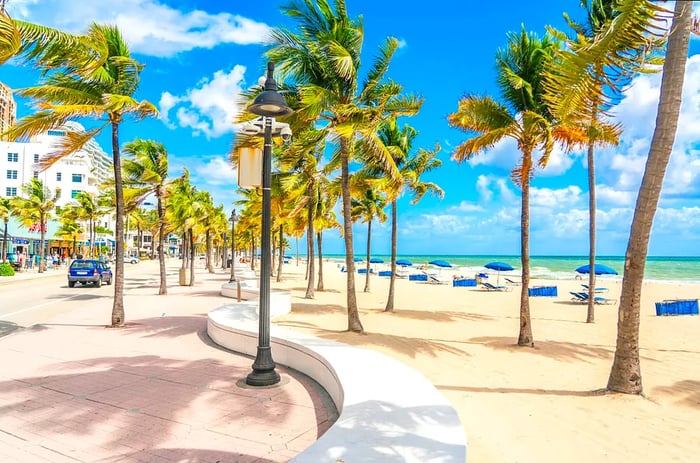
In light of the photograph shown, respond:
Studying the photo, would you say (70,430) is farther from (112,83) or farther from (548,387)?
(112,83)

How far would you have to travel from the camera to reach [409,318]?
16422 millimetres

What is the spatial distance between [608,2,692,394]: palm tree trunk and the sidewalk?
4755 mm

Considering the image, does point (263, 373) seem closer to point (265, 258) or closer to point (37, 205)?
point (265, 258)

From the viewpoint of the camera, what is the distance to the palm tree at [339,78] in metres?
11.0

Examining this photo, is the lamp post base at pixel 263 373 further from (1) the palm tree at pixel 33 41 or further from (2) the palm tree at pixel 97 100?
(2) the palm tree at pixel 97 100

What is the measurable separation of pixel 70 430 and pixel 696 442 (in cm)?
754

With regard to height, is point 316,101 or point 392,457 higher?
point 316,101

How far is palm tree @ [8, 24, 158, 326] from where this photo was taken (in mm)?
10273

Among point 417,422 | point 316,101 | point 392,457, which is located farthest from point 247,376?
point 316,101

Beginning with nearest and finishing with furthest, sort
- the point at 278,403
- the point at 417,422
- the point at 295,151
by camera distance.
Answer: the point at 417,422 < the point at 278,403 < the point at 295,151

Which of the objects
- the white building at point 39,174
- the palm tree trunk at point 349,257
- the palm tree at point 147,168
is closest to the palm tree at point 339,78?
the palm tree trunk at point 349,257

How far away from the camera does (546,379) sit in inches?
324

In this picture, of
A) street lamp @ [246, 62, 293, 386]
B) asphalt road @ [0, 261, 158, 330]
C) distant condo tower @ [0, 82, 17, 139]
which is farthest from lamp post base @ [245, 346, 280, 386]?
distant condo tower @ [0, 82, 17, 139]

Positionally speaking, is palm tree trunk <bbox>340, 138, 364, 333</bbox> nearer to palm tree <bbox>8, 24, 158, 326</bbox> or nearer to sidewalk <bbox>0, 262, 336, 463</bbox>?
sidewalk <bbox>0, 262, 336, 463</bbox>
